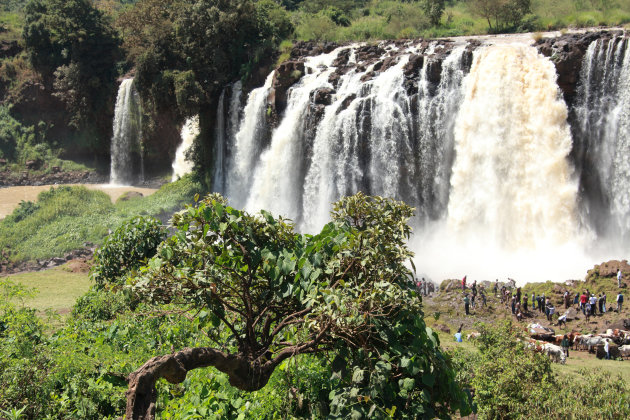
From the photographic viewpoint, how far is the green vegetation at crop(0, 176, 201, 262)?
2594 cm

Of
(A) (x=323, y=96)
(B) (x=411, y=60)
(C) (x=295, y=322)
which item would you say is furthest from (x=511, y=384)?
(A) (x=323, y=96)

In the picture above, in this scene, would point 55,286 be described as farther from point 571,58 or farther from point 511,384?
point 571,58

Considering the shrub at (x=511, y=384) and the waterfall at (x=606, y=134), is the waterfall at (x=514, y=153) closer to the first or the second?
the waterfall at (x=606, y=134)

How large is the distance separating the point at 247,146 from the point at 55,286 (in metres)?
12.5

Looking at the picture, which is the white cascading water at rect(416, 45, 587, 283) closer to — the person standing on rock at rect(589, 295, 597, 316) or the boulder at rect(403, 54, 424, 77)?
the boulder at rect(403, 54, 424, 77)

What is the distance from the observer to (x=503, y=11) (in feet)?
102

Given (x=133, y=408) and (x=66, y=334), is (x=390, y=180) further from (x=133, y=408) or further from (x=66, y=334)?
(x=133, y=408)

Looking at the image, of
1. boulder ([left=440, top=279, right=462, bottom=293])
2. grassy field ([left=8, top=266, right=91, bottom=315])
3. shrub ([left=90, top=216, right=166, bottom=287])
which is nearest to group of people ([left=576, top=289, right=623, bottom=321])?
boulder ([left=440, top=279, right=462, bottom=293])

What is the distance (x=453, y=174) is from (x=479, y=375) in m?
16.2

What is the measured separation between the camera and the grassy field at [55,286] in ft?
54.7

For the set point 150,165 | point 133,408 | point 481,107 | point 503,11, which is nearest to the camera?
point 133,408

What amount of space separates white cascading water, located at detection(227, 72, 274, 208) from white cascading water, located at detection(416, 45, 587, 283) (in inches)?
399

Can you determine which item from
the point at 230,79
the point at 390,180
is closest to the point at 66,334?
the point at 390,180

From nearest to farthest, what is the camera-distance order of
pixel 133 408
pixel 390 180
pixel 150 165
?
pixel 133 408, pixel 390 180, pixel 150 165
